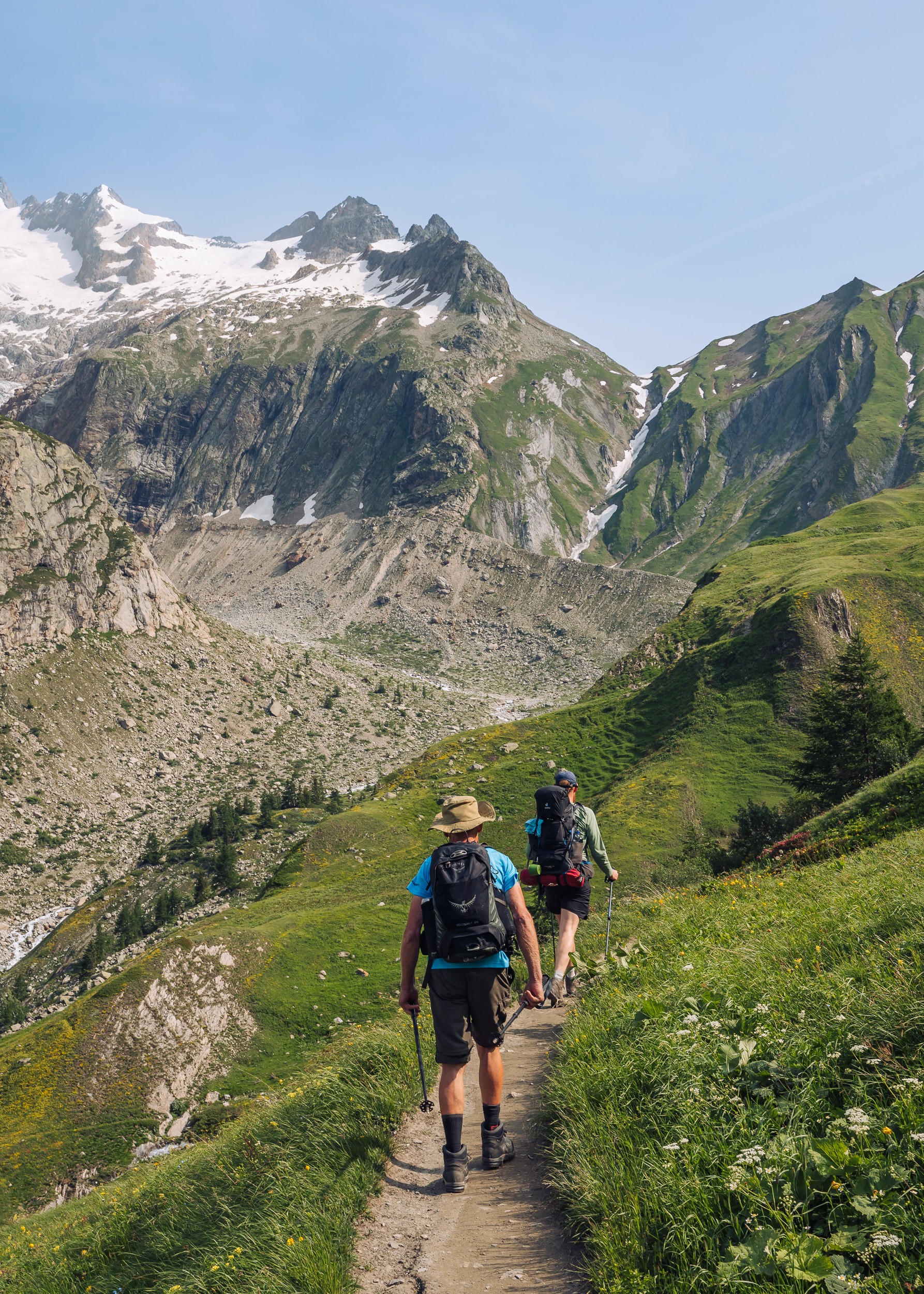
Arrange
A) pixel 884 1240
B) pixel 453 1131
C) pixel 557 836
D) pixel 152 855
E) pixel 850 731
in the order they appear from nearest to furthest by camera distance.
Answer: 1. pixel 884 1240
2. pixel 453 1131
3. pixel 557 836
4. pixel 850 731
5. pixel 152 855

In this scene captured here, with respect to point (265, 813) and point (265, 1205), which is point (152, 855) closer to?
point (265, 813)

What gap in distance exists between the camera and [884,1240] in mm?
3180

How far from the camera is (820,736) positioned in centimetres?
3544

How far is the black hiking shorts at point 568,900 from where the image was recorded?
36.8 feet

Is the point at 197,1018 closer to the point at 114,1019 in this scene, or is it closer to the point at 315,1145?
the point at 114,1019

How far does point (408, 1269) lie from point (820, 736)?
35097 mm

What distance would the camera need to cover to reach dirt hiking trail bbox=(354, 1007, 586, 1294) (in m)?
4.94

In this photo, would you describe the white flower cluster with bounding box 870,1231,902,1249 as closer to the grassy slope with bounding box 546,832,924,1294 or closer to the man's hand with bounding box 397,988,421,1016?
the grassy slope with bounding box 546,832,924,1294

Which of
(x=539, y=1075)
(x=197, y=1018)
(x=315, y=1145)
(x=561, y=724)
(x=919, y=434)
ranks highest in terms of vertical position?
(x=919, y=434)

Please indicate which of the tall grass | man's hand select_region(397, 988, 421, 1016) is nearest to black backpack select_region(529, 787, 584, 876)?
the tall grass

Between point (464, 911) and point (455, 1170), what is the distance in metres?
2.17

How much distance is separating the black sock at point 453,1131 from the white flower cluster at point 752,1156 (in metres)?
3.04

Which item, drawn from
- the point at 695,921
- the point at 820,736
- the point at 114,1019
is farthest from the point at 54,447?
the point at 695,921

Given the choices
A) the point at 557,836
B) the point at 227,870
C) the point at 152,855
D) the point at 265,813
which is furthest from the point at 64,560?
the point at 557,836
